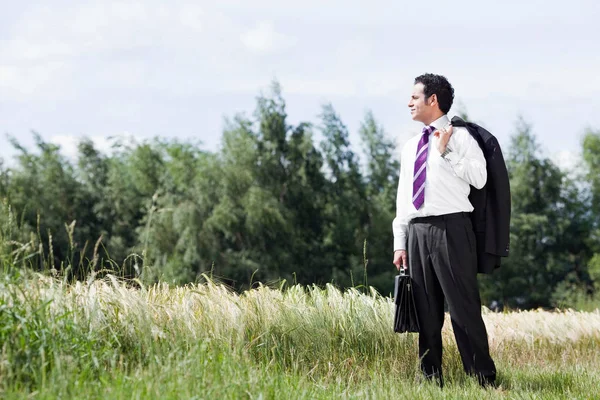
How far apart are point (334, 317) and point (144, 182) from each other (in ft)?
120

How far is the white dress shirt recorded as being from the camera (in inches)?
191

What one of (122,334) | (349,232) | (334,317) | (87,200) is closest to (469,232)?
(334,317)

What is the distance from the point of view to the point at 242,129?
1505 inches

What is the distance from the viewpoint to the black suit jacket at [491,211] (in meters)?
4.92

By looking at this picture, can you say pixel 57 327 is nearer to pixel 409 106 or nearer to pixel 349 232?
pixel 409 106

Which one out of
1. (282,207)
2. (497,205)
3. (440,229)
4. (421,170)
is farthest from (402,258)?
(282,207)

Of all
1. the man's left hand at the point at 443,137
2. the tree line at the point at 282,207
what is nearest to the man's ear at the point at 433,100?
the man's left hand at the point at 443,137

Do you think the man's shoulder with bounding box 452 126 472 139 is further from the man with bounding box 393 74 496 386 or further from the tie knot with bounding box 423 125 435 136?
the tie knot with bounding box 423 125 435 136

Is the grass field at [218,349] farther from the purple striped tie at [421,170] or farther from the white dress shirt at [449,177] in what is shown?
the purple striped tie at [421,170]

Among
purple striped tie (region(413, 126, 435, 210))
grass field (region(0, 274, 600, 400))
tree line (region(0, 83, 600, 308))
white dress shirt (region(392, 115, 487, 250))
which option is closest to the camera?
grass field (region(0, 274, 600, 400))

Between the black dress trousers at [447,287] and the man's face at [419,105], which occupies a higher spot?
the man's face at [419,105]

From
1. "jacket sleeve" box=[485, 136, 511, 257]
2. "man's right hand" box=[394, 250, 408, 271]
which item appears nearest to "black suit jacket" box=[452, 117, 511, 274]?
"jacket sleeve" box=[485, 136, 511, 257]

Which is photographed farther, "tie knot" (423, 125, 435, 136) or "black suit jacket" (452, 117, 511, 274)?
"tie knot" (423, 125, 435, 136)

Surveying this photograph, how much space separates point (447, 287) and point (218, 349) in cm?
159
